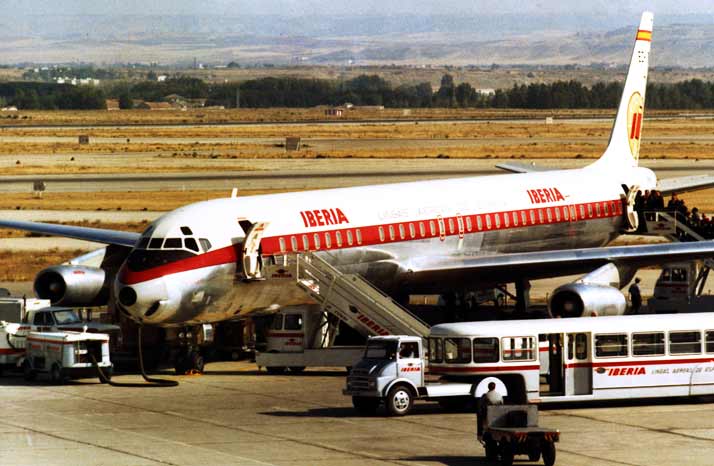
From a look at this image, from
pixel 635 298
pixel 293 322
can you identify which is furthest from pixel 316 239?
pixel 635 298

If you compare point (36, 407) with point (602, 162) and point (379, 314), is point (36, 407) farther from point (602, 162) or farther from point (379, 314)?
point (602, 162)

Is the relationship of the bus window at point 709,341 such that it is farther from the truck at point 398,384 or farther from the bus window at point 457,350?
the bus window at point 457,350

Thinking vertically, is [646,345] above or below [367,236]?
below

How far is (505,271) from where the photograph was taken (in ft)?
160

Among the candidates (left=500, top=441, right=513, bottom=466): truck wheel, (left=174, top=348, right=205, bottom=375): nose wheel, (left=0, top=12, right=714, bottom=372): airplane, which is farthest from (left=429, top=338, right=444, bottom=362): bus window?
(left=174, top=348, right=205, bottom=375): nose wheel

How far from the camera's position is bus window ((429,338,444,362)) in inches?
1454

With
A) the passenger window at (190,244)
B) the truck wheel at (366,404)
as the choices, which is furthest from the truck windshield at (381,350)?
the passenger window at (190,244)

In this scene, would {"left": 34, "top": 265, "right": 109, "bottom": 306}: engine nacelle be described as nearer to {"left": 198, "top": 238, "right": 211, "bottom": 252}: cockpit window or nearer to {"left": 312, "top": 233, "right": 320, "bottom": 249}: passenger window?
{"left": 198, "top": 238, "right": 211, "bottom": 252}: cockpit window

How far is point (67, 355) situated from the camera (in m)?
42.4

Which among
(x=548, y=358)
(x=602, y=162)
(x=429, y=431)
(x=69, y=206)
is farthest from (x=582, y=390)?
(x=69, y=206)

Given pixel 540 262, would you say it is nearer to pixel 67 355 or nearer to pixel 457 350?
pixel 457 350

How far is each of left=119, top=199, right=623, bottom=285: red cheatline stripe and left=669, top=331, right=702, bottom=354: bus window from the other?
39.7 ft

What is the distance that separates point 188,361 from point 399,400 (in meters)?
10.5

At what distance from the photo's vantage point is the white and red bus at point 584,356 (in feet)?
119
